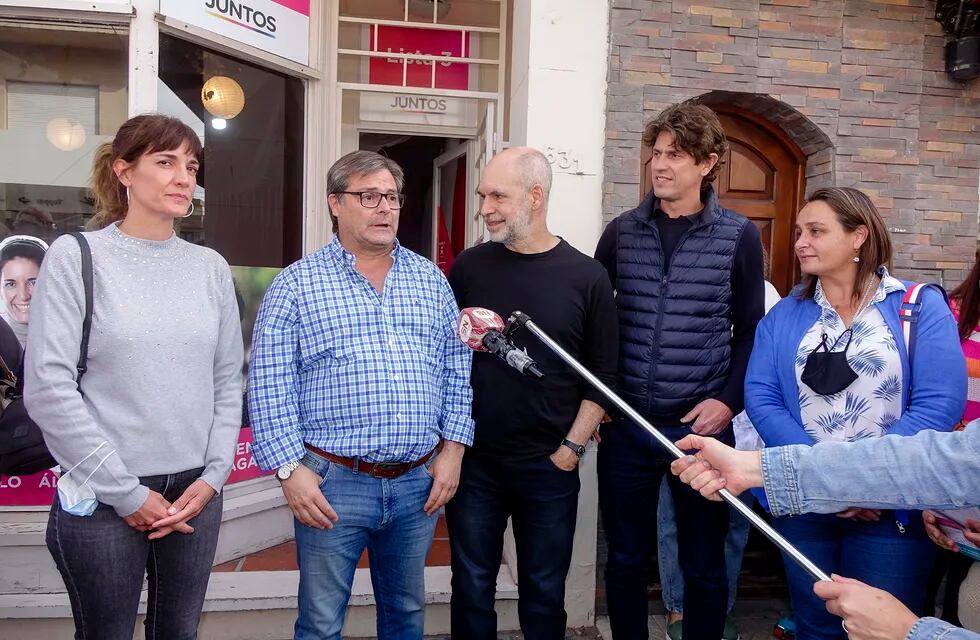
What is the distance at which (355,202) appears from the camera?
8.00 feet

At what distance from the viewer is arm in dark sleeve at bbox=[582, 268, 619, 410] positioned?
2.68 meters

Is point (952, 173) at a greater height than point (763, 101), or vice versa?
point (763, 101)

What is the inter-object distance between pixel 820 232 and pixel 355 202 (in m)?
1.64

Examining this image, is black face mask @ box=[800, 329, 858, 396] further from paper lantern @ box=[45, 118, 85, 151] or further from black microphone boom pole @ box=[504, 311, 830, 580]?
paper lantern @ box=[45, 118, 85, 151]

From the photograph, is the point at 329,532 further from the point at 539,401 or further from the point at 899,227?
the point at 899,227

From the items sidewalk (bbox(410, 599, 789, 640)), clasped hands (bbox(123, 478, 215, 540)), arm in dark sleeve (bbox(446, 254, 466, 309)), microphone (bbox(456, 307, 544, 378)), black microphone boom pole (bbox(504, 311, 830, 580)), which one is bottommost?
sidewalk (bbox(410, 599, 789, 640))

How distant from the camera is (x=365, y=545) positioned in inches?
98.1

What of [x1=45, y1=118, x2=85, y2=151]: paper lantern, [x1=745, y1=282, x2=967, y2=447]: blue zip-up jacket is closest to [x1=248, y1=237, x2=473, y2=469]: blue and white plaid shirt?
[x1=745, y1=282, x2=967, y2=447]: blue zip-up jacket

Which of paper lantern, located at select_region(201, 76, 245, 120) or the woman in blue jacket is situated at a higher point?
paper lantern, located at select_region(201, 76, 245, 120)

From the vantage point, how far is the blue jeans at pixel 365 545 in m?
2.35

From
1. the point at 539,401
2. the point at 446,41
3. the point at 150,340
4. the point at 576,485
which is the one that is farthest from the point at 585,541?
the point at 446,41

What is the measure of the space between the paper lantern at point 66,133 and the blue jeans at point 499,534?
300cm

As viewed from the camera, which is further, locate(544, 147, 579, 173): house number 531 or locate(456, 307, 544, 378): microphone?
locate(544, 147, 579, 173): house number 531

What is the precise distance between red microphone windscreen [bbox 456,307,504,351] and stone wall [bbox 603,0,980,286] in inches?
69.1
